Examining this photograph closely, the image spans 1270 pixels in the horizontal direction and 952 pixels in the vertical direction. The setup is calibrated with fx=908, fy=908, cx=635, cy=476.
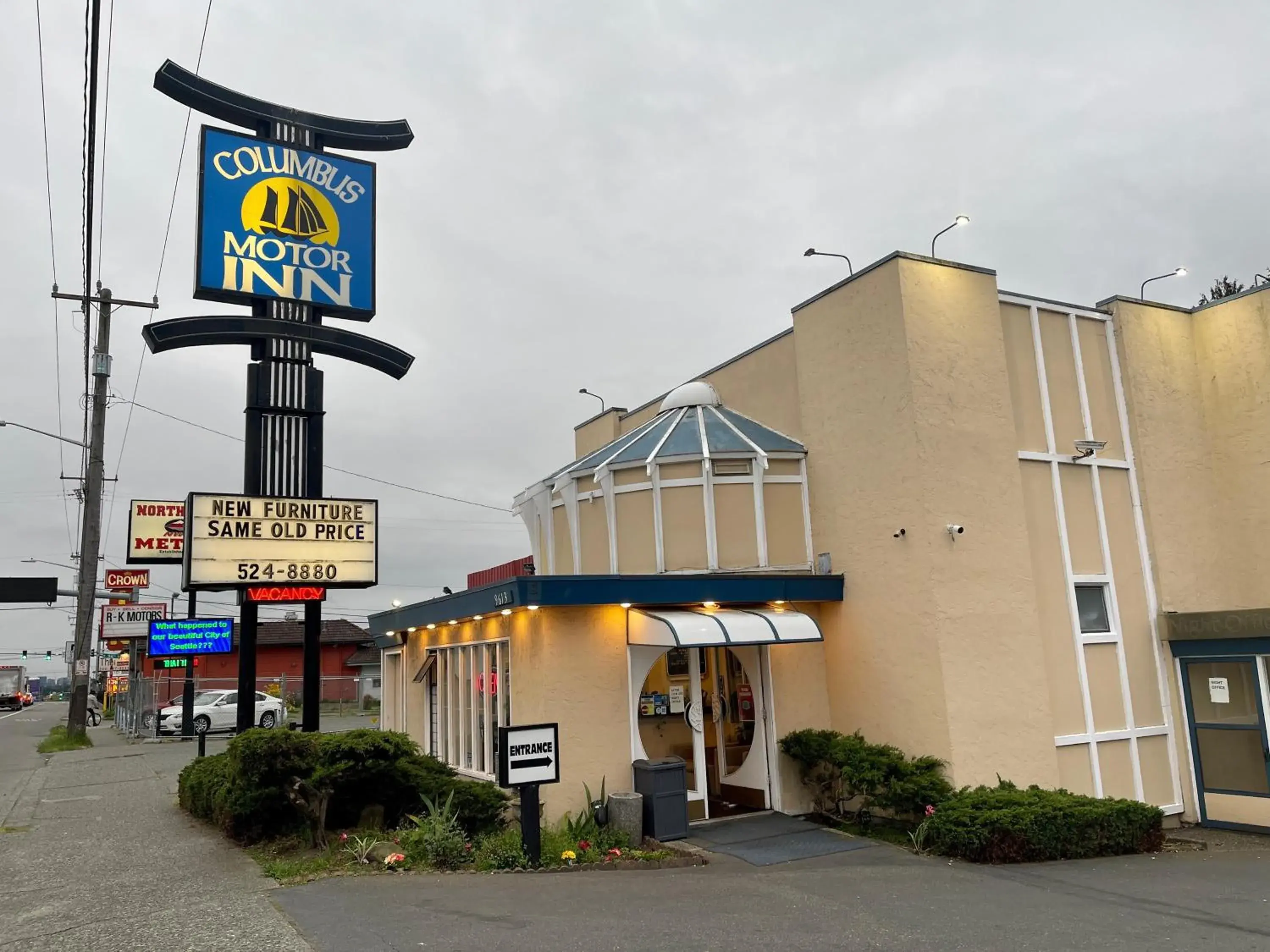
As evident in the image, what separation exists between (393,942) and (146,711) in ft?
93.5

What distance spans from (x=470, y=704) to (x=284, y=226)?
28.3 feet

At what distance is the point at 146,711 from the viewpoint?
30.9m

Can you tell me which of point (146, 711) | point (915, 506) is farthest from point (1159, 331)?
point (146, 711)

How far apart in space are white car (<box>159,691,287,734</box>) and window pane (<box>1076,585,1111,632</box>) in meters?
25.5

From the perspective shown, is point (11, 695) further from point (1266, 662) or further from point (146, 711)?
point (1266, 662)

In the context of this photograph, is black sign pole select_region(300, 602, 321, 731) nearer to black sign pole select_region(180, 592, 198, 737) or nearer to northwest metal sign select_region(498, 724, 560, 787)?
northwest metal sign select_region(498, 724, 560, 787)

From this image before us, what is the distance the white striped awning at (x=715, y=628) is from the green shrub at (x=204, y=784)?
559cm

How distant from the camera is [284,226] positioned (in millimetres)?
15398

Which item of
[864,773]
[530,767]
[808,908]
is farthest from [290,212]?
[808,908]

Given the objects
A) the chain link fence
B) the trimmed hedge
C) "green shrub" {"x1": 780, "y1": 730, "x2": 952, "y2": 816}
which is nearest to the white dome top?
"green shrub" {"x1": 780, "y1": 730, "x2": 952, "y2": 816}

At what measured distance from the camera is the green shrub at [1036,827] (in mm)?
10477

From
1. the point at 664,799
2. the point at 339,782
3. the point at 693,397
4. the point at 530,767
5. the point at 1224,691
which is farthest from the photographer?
the point at 693,397

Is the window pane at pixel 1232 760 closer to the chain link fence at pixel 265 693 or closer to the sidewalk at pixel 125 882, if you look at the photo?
the sidewalk at pixel 125 882

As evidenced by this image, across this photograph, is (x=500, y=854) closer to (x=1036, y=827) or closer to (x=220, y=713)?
→ (x=1036, y=827)
